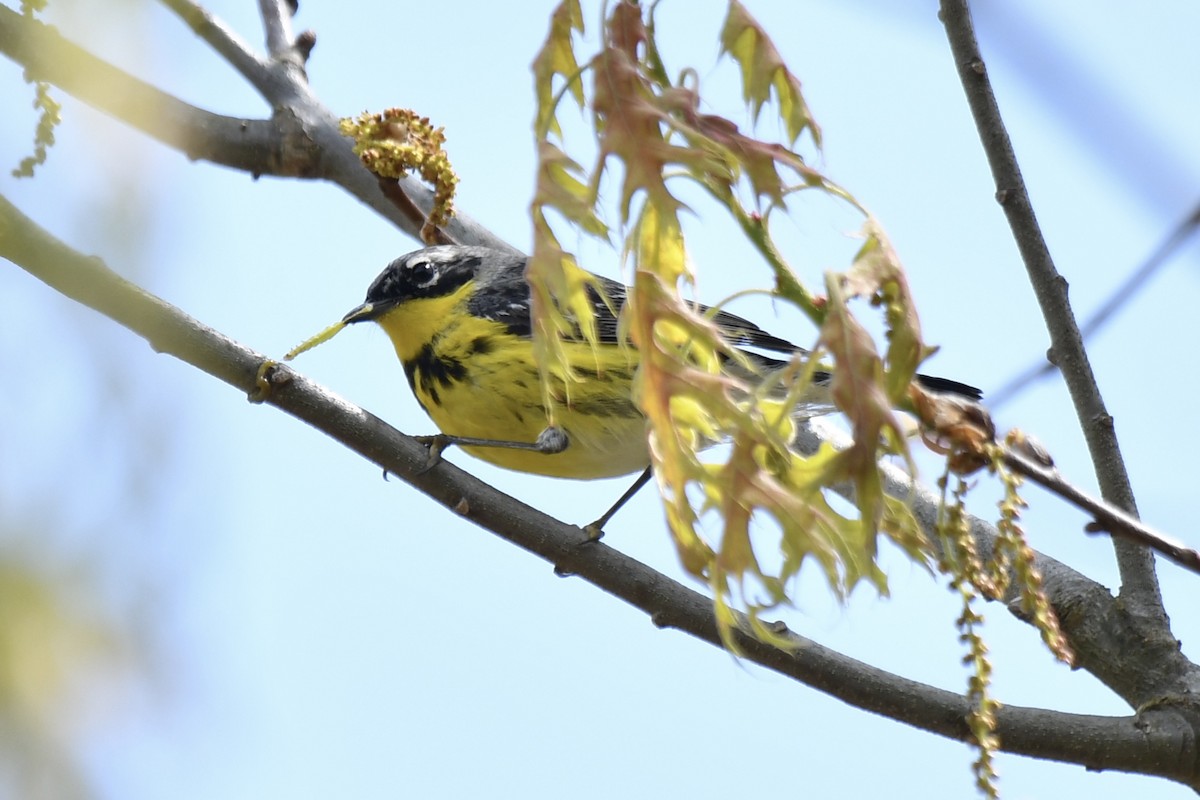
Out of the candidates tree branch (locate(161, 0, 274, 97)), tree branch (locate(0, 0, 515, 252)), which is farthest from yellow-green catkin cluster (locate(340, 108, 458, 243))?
tree branch (locate(161, 0, 274, 97))

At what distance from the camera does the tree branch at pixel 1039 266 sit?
3090 mm

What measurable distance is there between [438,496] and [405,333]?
2.16m

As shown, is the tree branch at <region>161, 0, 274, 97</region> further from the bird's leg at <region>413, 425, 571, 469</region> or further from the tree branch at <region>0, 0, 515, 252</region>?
the bird's leg at <region>413, 425, 571, 469</region>

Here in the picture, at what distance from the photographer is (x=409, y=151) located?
3953 mm

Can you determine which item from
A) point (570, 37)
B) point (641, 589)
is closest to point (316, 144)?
point (641, 589)

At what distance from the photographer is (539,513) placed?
3461mm

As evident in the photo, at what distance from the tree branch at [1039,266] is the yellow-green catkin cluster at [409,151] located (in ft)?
4.86

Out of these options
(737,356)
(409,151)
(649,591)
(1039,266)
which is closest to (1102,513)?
(737,356)

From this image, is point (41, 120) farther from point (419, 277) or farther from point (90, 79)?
point (419, 277)

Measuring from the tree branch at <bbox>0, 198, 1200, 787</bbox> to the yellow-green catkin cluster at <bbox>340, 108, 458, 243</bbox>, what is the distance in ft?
3.12

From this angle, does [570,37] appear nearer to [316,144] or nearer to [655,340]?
[655,340]

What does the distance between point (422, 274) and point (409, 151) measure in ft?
5.60

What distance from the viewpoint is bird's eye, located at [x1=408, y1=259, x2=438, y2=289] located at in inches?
221

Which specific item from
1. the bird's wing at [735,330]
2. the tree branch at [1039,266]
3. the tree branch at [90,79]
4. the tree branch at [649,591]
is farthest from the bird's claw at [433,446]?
the tree branch at [1039,266]
